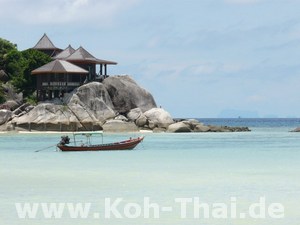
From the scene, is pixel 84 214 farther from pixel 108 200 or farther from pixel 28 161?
pixel 28 161

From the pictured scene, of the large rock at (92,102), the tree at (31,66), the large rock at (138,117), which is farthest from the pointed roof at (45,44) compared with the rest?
the large rock at (138,117)

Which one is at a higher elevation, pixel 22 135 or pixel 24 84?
pixel 24 84

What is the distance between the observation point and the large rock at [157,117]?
6353 centimetres

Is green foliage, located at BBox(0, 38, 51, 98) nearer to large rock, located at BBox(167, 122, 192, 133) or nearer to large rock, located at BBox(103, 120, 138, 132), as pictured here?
large rock, located at BBox(103, 120, 138, 132)

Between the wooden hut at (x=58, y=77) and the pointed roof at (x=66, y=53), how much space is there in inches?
218

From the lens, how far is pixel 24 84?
6638 cm

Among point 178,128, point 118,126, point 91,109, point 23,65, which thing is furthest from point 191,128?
point 23,65

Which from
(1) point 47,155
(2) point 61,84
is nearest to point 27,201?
(1) point 47,155

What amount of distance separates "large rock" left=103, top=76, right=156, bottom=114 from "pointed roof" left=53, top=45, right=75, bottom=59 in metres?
7.18

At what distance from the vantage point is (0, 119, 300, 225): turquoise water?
56.6 ft

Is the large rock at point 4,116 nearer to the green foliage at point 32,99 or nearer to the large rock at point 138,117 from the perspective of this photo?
the green foliage at point 32,99

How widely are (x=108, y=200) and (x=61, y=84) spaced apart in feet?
146

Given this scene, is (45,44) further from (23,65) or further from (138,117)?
(138,117)

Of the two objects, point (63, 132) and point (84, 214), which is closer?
point (84, 214)
